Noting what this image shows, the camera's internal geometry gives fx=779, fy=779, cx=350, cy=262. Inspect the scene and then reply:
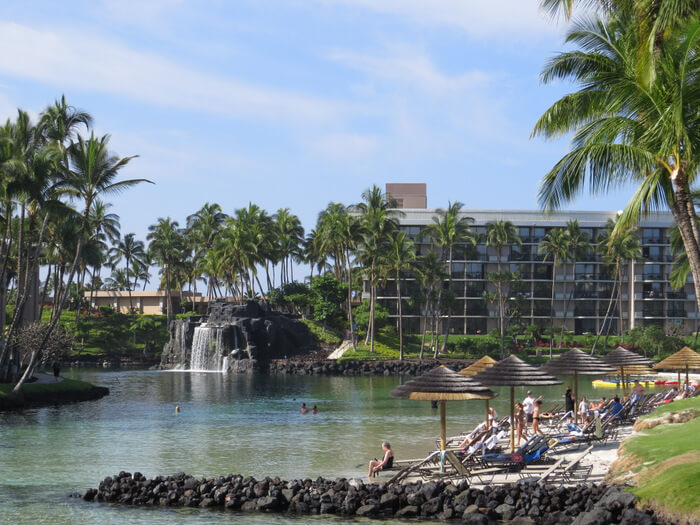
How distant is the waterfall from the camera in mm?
83250

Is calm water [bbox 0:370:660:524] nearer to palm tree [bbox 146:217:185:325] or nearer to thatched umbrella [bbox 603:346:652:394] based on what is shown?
thatched umbrella [bbox 603:346:652:394]

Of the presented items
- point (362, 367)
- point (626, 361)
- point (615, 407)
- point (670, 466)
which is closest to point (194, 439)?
point (615, 407)

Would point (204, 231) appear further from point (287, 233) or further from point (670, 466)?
point (670, 466)

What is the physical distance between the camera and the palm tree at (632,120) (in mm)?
18750

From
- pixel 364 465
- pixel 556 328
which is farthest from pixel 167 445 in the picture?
pixel 556 328

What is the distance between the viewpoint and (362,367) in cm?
7594

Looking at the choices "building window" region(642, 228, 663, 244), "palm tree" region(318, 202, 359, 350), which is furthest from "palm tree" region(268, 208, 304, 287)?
Result: "building window" region(642, 228, 663, 244)

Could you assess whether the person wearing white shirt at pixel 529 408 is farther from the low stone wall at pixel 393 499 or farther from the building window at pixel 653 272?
the building window at pixel 653 272

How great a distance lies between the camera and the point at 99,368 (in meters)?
84.2

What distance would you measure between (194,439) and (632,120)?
19.7 meters

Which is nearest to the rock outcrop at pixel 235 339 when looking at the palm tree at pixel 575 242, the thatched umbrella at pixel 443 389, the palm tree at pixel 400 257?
the palm tree at pixel 400 257

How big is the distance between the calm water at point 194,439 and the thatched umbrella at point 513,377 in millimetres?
3667

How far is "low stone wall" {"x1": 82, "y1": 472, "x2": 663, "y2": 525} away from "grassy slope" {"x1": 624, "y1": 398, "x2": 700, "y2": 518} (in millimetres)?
427

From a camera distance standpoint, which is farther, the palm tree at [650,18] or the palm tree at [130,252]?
the palm tree at [130,252]
